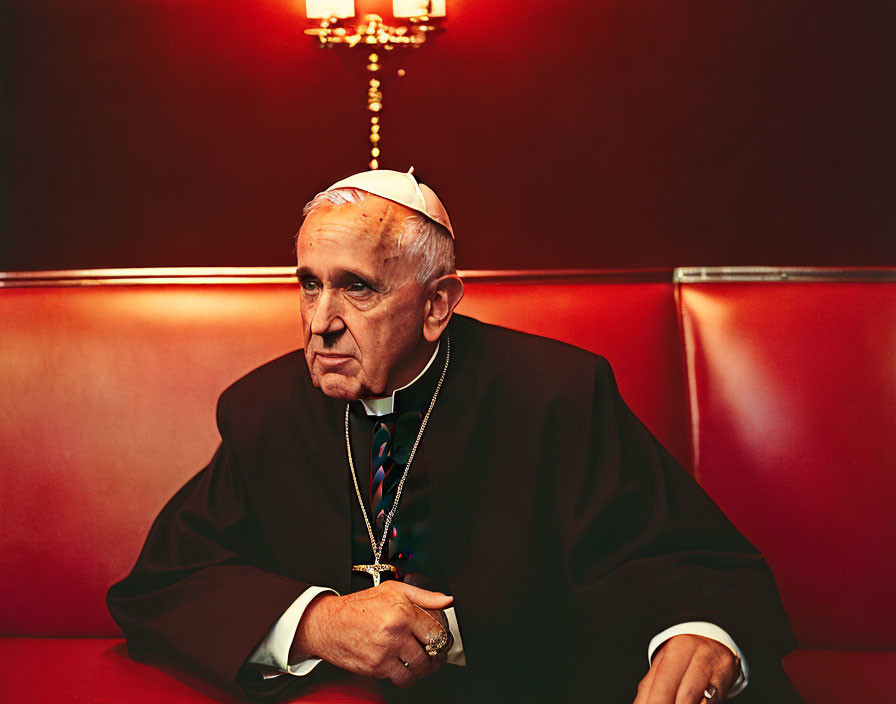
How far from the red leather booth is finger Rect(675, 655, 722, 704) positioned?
27.7 inches

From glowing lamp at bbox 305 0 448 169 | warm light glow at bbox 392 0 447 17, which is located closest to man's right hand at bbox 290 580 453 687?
glowing lamp at bbox 305 0 448 169

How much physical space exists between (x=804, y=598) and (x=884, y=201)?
253cm

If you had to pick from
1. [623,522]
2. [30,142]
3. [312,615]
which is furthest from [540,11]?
[312,615]

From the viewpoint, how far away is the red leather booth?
2.28 m

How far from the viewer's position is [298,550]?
6.73 ft

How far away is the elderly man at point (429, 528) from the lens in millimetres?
1726

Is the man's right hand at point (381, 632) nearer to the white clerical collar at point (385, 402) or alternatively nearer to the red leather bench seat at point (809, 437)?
the white clerical collar at point (385, 402)

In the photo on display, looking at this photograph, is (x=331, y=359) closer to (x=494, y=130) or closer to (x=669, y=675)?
(x=669, y=675)

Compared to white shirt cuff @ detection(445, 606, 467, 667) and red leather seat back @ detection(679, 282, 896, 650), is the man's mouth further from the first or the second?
red leather seat back @ detection(679, 282, 896, 650)

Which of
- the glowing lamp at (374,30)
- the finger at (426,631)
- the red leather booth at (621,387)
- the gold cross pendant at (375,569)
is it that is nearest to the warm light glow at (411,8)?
the glowing lamp at (374,30)

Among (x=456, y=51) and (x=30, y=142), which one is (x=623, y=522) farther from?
(x=30, y=142)

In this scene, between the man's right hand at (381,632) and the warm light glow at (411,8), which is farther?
the warm light glow at (411,8)

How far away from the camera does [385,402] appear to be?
6.88 ft

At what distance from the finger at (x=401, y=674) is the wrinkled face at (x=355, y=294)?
553mm
